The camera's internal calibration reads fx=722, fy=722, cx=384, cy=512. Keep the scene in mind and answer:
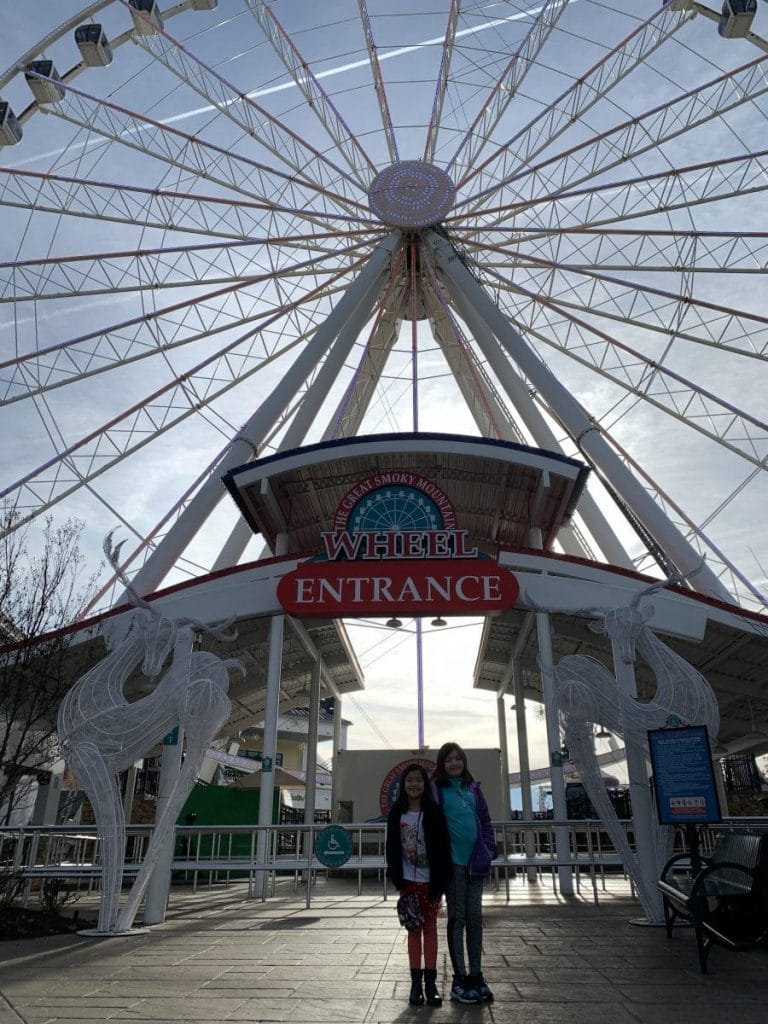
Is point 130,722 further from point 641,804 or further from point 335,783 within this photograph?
point 335,783

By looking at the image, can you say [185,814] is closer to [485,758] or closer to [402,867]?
[485,758]

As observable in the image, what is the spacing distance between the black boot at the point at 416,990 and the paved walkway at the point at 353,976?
0.07m

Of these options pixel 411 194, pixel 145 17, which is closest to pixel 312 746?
pixel 411 194

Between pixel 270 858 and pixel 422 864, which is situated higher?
pixel 422 864

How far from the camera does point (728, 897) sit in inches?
288

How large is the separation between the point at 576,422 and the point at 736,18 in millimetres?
12002

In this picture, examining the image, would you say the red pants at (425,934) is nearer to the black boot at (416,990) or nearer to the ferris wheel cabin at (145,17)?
the black boot at (416,990)

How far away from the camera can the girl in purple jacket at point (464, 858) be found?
5.59 meters

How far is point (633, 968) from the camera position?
6.55 m

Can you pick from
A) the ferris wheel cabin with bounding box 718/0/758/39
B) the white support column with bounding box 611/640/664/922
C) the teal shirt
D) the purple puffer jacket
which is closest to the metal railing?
the white support column with bounding box 611/640/664/922

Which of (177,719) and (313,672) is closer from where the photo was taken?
(177,719)

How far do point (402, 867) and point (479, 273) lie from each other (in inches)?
954

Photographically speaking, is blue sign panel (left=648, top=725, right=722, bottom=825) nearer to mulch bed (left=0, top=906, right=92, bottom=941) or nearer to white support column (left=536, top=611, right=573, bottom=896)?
white support column (left=536, top=611, right=573, bottom=896)

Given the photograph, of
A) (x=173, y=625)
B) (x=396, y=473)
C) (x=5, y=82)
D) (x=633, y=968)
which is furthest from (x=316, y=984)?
(x=5, y=82)
